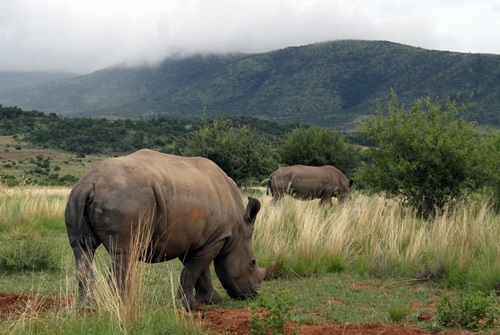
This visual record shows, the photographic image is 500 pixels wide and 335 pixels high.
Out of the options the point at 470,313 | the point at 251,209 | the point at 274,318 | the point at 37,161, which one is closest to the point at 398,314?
the point at 470,313

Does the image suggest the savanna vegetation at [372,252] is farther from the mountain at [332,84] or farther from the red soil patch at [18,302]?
the mountain at [332,84]

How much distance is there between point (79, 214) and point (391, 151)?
986 cm

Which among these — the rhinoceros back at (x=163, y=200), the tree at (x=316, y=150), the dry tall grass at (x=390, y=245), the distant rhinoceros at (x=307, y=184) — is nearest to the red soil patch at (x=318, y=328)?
the rhinoceros back at (x=163, y=200)

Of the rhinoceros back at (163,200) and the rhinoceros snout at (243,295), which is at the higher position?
the rhinoceros back at (163,200)

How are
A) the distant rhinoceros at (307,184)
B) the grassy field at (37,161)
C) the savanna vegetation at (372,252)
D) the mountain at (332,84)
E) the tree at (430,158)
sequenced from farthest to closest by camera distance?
the mountain at (332,84)
the grassy field at (37,161)
the distant rhinoceros at (307,184)
the tree at (430,158)
the savanna vegetation at (372,252)

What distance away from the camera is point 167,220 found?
21.8 ft

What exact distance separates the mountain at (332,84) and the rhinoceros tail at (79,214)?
7648 cm

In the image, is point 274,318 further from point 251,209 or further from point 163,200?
point 251,209

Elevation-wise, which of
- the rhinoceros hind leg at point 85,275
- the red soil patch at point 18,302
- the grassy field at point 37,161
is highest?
the rhinoceros hind leg at point 85,275

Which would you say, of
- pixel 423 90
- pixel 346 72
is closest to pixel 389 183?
pixel 423 90

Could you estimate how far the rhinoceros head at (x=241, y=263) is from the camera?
7512 millimetres

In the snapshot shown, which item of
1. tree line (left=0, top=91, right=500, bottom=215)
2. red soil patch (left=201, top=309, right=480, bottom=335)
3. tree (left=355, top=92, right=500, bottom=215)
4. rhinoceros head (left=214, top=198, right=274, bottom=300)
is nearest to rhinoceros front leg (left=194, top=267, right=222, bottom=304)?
rhinoceros head (left=214, top=198, right=274, bottom=300)

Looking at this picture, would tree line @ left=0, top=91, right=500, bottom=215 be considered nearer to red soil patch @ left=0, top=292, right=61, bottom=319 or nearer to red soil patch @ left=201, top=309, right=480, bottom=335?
red soil patch @ left=201, top=309, right=480, bottom=335

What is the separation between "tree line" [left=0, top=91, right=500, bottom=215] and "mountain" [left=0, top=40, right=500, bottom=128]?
49806 millimetres
